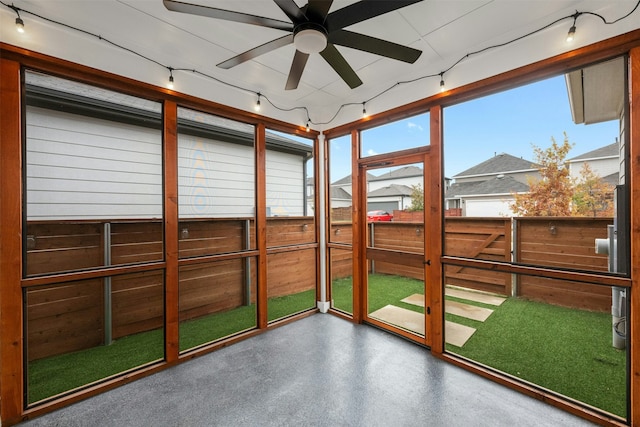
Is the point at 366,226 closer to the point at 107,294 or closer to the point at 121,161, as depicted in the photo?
the point at 121,161

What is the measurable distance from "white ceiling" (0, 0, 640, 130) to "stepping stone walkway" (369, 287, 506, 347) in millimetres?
2415

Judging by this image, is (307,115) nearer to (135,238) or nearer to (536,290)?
(135,238)

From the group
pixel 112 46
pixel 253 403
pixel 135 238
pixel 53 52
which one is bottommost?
pixel 253 403

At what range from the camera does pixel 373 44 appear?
5.77ft

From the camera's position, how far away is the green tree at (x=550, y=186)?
7.70 ft

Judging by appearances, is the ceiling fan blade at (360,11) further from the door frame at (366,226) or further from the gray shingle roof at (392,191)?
the gray shingle roof at (392,191)

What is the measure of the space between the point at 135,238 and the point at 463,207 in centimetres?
388

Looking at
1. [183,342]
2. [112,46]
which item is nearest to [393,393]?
[183,342]

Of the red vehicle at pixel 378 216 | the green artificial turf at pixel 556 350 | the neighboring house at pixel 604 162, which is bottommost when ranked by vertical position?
the green artificial turf at pixel 556 350

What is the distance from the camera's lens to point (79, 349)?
9.26 feet

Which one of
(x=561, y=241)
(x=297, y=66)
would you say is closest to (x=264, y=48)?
(x=297, y=66)

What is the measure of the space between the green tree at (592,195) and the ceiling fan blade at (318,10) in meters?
2.47

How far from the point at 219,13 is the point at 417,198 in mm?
2517

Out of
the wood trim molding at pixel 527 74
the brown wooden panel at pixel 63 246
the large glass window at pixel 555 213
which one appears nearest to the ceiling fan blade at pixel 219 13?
the wood trim molding at pixel 527 74
